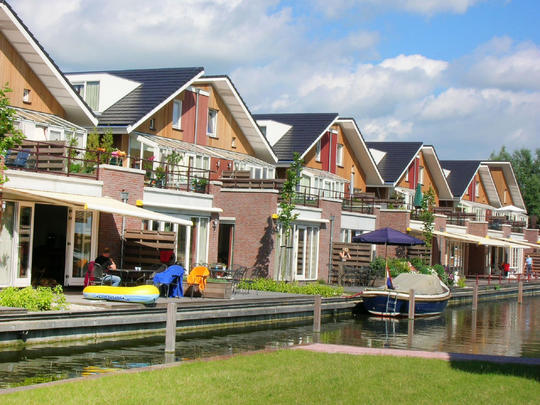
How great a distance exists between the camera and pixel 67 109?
31609 mm

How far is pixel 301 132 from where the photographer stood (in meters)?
47.2

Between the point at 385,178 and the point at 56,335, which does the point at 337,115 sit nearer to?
the point at 385,178

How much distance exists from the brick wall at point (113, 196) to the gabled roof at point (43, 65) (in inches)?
226

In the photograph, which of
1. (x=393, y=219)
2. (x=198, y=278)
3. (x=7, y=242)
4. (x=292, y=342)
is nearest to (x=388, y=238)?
(x=393, y=219)

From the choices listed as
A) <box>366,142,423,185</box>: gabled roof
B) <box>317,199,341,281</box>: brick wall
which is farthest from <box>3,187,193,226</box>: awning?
<box>366,142,423,185</box>: gabled roof

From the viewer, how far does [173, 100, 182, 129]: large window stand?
36844 millimetres

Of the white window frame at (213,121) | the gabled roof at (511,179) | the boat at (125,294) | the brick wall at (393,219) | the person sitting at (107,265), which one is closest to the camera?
the boat at (125,294)

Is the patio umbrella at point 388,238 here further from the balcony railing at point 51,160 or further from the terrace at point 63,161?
the balcony railing at point 51,160

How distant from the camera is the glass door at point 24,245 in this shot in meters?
23.1

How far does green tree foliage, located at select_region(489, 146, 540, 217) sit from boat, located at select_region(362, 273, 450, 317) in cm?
6702

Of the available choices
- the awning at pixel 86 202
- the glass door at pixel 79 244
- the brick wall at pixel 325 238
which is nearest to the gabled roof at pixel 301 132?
the brick wall at pixel 325 238

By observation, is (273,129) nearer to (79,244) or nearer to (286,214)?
(286,214)

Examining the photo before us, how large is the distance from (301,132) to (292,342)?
1079 inches

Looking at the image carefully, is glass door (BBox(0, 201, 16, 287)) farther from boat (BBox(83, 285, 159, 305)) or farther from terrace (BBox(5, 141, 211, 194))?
boat (BBox(83, 285, 159, 305))
